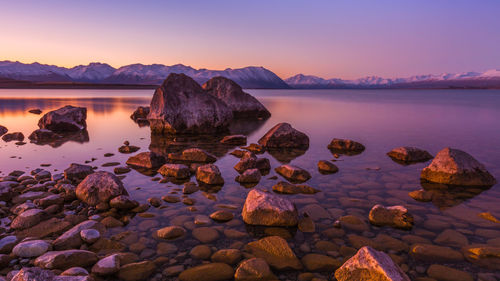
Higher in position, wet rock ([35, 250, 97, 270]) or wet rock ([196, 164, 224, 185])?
wet rock ([196, 164, 224, 185])

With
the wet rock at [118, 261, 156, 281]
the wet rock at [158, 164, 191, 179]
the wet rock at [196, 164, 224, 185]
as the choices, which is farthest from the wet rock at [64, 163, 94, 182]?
the wet rock at [118, 261, 156, 281]

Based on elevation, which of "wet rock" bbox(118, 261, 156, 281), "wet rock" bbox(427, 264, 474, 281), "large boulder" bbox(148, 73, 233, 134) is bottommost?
"wet rock" bbox(118, 261, 156, 281)

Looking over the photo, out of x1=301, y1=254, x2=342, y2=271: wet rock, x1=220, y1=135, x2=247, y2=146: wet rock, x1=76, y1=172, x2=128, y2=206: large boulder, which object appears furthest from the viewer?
x1=220, y1=135, x2=247, y2=146: wet rock

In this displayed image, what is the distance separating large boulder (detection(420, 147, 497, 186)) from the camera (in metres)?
8.49

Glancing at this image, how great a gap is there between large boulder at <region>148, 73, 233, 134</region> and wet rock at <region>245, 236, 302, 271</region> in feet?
43.6

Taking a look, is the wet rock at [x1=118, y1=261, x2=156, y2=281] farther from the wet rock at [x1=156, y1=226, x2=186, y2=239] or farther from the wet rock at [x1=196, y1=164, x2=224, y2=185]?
the wet rock at [x1=196, y1=164, x2=224, y2=185]

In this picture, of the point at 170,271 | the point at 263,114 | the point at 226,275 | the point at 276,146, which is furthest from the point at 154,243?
the point at 263,114

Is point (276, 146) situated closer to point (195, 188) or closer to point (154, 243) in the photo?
point (195, 188)

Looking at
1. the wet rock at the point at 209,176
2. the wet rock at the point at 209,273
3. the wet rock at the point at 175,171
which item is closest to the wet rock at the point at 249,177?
the wet rock at the point at 209,176

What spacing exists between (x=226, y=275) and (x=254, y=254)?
28.4 inches

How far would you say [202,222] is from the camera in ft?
20.0

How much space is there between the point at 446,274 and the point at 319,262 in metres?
1.92

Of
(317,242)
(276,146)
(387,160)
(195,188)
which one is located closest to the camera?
(317,242)

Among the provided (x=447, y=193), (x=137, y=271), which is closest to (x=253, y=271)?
(x=137, y=271)
